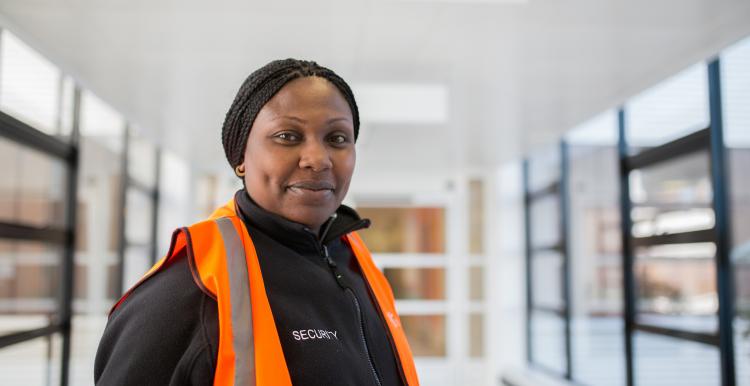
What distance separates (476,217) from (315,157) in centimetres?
760

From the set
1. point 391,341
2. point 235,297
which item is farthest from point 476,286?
point 235,297

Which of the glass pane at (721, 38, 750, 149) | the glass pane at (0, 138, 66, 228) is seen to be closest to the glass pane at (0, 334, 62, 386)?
the glass pane at (0, 138, 66, 228)

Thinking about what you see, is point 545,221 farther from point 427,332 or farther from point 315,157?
point 315,157

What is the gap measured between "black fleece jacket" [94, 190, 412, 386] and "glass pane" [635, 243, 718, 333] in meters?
3.39

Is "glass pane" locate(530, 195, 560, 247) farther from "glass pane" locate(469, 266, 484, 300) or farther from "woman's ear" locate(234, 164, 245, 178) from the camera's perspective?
"woman's ear" locate(234, 164, 245, 178)

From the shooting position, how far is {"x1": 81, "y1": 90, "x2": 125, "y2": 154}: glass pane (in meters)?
4.82

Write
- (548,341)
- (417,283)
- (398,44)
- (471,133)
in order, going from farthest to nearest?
(417,283) < (548,341) < (471,133) < (398,44)

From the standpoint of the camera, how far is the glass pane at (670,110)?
4.10 m

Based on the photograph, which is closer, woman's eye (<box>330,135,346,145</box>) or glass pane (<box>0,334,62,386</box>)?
woman's eye (<box>330,135,346,145</box>)

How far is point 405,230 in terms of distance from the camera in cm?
832

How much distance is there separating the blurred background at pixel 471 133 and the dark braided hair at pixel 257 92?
2157 millimetres

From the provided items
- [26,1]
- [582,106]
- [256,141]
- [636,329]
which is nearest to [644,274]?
[636,329]

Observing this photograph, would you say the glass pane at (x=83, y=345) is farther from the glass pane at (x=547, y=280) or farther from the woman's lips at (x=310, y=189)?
the woman's lips at (x=310, y=189)

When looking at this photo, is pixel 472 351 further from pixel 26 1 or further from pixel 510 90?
pixel 26 1
